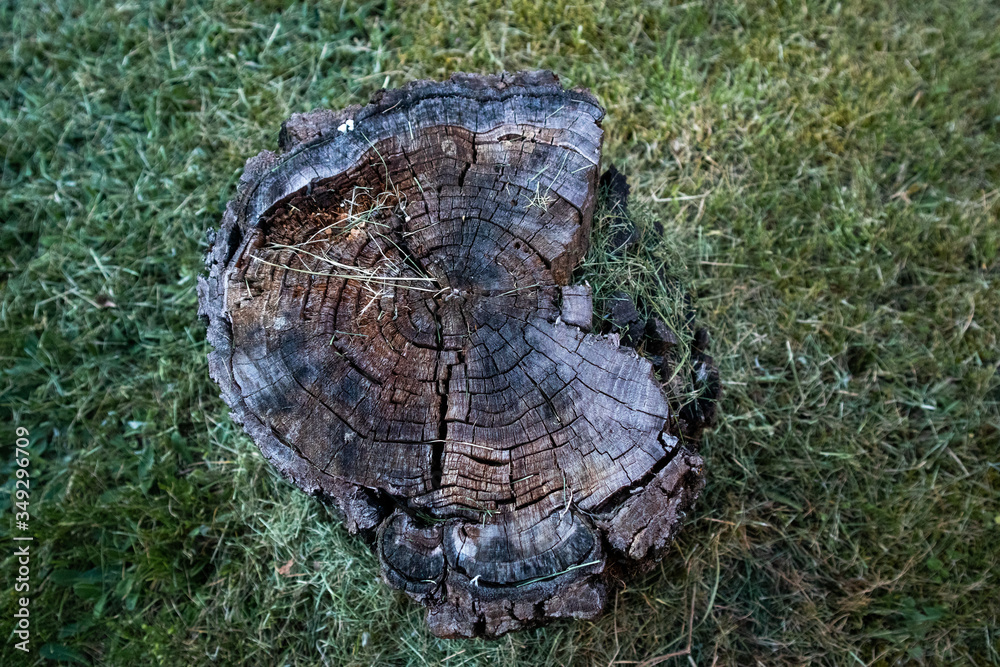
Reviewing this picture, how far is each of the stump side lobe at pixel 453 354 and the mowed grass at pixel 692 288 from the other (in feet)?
2.76

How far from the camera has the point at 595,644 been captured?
7.88ft

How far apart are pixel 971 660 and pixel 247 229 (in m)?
3.09

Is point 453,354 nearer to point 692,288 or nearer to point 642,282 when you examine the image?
point 642,282

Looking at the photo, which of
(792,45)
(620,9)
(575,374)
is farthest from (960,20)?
(575,374)

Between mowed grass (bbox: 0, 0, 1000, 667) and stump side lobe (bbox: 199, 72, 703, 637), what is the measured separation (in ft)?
2.76

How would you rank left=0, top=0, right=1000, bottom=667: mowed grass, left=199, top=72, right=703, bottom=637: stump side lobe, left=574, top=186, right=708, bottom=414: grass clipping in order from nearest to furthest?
left=199, top=72, right=703, bottom=637: stump side lobe → left=574, top=186, right=708, bottom=414: grass clipping → left=0, top=0, right=1000, bottom=667: mowed grass

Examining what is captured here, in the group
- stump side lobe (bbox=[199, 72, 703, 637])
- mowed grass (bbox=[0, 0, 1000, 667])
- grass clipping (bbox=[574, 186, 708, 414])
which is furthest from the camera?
mowed grass (bbox=[0, 0, 1000, 667])

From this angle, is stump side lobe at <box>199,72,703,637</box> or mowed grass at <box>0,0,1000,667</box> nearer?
stump side lobe at <box>199,72,703,637</box>

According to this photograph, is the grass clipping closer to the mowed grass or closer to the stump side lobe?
the stump side lobe

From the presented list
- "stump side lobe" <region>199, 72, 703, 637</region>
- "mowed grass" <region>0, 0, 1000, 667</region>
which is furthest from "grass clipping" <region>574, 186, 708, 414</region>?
"mowed grass" <region>0, 0, 1000, 667</region>

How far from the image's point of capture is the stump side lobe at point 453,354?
1707mm

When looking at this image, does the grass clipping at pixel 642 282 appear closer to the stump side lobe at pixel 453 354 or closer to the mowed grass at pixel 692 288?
the stump side lobe at pixel 453 354

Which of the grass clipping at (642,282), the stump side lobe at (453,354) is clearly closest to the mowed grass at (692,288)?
the grass clipping at (642,282)

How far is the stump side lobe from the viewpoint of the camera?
5.60ft
